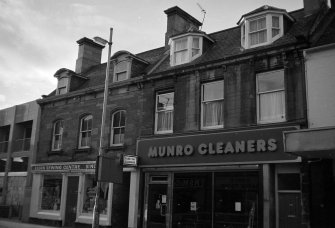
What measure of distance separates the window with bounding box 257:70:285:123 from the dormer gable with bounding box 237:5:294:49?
1672mm

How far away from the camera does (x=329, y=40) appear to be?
15992 millimetres

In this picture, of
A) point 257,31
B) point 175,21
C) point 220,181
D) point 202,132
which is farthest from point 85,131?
point 257,31

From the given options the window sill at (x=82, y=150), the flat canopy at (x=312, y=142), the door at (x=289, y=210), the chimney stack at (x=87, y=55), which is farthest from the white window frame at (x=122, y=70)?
the flat canopy at (x=312, y=142)

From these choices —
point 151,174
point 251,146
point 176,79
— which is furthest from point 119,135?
point 251,146

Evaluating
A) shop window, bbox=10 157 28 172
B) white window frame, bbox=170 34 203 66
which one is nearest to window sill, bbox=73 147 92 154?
white window frame, bbox=170 34 203 66

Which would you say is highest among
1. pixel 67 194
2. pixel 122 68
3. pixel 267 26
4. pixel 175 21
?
pixel 175 21

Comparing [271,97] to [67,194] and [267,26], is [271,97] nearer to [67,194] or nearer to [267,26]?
[267,26]

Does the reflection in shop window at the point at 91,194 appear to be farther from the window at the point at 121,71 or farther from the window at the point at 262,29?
the window at the point at 262,29

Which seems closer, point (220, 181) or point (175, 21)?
point (220, 181)

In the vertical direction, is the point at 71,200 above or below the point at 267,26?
below

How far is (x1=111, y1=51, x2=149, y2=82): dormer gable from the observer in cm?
2253

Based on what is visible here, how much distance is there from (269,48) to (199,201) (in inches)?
281

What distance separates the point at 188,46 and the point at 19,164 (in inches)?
747

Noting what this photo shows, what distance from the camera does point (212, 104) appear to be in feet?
60.6
